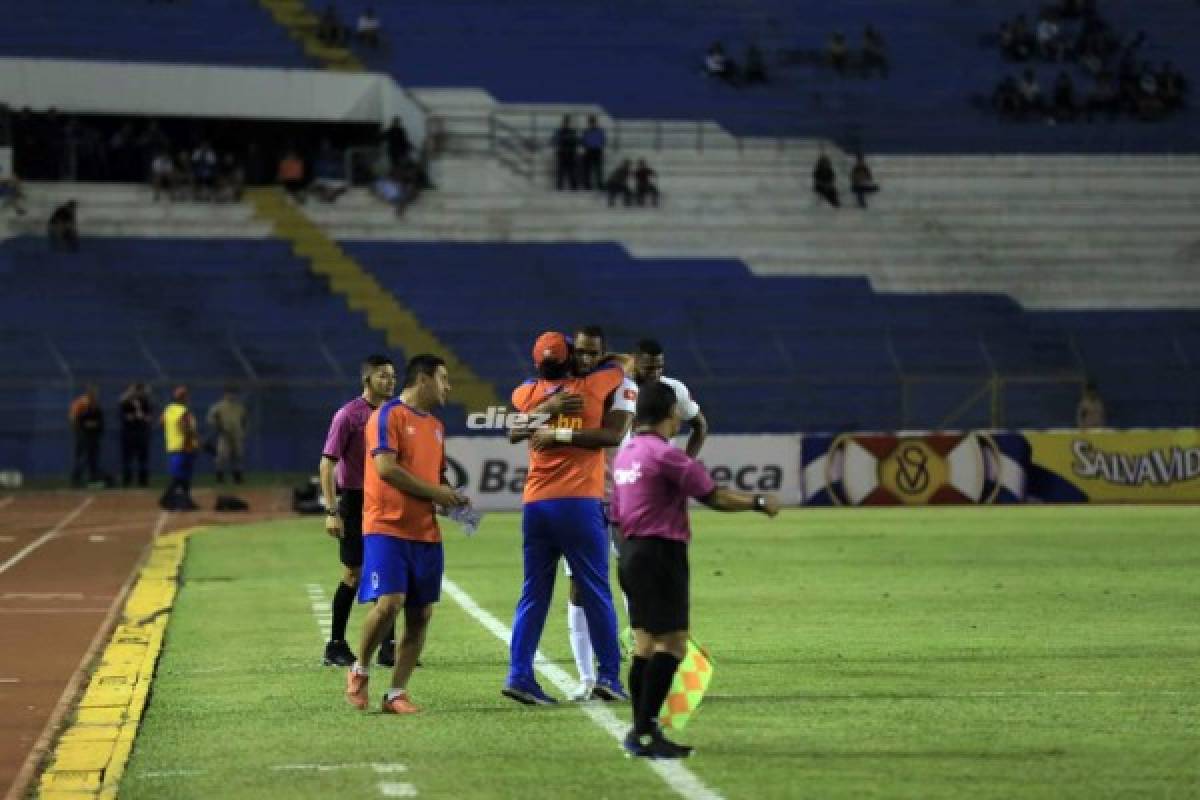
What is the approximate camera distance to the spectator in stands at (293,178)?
52.8 m

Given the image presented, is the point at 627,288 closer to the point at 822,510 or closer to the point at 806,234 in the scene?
the point at 806,234

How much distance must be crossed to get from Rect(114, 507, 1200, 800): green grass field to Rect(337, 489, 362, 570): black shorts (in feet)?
2.53

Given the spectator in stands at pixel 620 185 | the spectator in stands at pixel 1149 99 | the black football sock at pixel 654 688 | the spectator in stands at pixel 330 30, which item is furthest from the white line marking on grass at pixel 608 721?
the spectator in stands at pixel 1149 99

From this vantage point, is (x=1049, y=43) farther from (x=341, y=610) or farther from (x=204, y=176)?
(x=341, y=610)

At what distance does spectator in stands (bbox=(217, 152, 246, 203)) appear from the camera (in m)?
52.5

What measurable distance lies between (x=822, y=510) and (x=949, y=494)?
99.7 inches

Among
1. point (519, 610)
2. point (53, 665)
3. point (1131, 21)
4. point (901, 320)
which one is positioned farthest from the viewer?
point (1131, 21)

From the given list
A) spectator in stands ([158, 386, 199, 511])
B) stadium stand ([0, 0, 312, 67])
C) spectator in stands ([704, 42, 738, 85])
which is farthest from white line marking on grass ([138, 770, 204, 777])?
spectator in stands ([704, 42, 738, 85])

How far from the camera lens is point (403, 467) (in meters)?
13.1

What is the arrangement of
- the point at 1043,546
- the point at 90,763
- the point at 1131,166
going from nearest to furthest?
the point at 90,763 < the point at 1043,546 < the point at 1131,166

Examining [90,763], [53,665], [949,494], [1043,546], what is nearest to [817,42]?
[949,494]

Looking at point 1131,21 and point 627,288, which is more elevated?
point 1131,21

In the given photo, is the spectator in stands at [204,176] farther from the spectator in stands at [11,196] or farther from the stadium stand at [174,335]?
the spectator in stands at [11,196]

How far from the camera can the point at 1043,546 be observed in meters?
28.1
